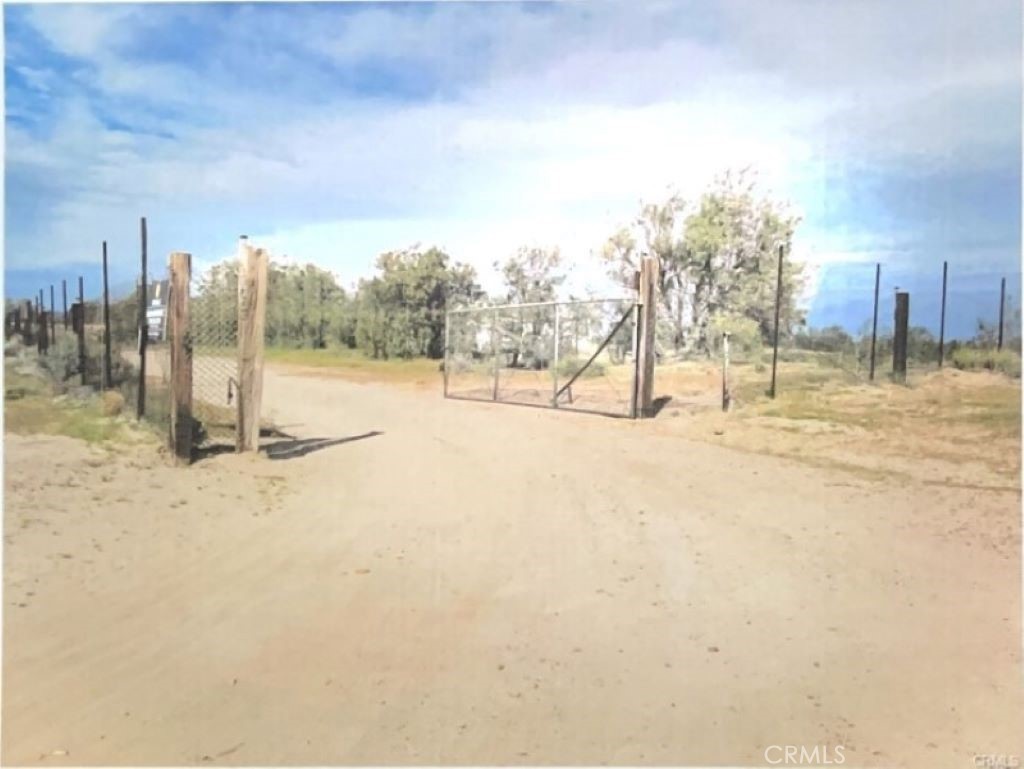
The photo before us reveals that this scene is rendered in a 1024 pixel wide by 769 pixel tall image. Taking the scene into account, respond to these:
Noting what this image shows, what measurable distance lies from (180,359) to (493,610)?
4.71 feet

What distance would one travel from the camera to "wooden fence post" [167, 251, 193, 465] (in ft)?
8.78

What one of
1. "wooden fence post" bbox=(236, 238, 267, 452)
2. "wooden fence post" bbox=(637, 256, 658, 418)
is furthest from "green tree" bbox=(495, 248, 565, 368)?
"wooden fence post" bbox=(236, 238, 267, 452)

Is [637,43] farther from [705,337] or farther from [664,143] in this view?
[705,337]

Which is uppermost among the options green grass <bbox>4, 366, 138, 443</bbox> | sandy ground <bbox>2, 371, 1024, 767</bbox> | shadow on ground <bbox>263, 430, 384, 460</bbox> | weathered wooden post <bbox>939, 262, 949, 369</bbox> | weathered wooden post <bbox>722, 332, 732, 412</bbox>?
weathered wooden post <bbox>939, 262, 949, 369</bbox>

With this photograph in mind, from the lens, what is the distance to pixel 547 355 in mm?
3791

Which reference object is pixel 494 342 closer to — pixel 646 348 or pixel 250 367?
pixel 646 348

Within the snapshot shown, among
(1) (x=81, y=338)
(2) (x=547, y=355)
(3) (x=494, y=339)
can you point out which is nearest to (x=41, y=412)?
(1) (x=81, y=338)

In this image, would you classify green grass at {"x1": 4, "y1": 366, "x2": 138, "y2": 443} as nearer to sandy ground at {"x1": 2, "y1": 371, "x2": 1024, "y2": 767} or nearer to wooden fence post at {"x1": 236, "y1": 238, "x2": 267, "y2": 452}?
sandy ground at {"x1": 2, "y1": 371, "x2": 1024, "y2": 767}

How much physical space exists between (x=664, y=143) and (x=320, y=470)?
4.82 feet

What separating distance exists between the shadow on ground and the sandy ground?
37 mm

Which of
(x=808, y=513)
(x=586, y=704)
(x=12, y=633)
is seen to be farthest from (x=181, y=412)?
(x=808, y=513)

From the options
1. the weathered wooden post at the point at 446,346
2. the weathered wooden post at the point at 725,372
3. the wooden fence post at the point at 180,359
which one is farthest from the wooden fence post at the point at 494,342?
the wooden fence post at the point at 180,359

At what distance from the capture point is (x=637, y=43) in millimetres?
2373

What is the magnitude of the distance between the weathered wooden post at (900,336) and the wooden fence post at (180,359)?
217 cm
